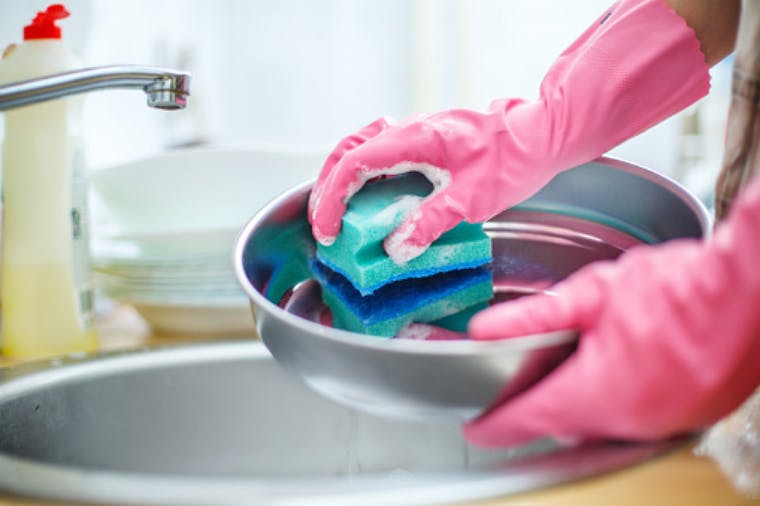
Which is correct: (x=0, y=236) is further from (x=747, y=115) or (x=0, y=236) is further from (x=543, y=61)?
(x=543, y=61)

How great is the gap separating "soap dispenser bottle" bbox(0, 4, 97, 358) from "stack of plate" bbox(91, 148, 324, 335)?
0.10m

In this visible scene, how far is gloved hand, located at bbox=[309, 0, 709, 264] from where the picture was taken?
0.75 meters

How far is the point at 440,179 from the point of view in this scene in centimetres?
80

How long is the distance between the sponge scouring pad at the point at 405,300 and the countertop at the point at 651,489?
10.6 inches

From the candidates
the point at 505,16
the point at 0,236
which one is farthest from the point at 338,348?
the point at 505,16

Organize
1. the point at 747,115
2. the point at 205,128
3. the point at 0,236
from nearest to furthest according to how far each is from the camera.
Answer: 1. the point at 747,115
2. the point at 0,236
3. the point at 205,128

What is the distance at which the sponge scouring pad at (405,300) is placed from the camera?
0.72 metres

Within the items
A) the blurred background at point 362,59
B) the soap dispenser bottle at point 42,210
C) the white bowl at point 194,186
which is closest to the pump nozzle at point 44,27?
the soap dispenser bottle at point 42,210

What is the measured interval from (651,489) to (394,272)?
35cm

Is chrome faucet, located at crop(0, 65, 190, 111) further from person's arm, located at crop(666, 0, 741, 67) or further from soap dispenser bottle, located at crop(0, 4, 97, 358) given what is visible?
person's arm, located at crop(666, 0, 741, 67)

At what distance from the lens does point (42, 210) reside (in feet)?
3.00

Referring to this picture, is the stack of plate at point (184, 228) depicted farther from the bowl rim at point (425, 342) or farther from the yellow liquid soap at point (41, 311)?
the bowl rim at point (425, 342)

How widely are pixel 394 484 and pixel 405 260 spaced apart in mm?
336

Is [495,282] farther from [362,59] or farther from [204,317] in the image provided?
[362,59]
